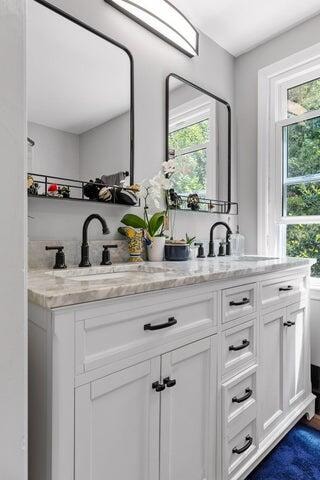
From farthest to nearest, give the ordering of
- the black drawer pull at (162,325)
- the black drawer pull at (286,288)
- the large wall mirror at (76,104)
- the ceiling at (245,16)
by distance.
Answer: the ceiling at (245,16)
the black drawer pull at (286,288)
the large wall mirror at (76,104)
the black drawer pull at (162,325)

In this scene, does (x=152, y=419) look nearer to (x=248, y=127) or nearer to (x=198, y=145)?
(x=198, y=145)

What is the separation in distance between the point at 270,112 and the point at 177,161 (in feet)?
3.12

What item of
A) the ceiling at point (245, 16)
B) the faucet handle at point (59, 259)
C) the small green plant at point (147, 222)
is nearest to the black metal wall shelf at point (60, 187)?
the small green plant at point (147, 222)

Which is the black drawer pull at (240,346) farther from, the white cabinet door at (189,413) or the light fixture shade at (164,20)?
the light fixture shade at (164,20)

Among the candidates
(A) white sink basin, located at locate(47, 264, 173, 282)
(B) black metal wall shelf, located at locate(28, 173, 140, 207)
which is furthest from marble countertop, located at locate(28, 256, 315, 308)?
(B) black metal wall shelf, located at locate(28, 173, 140, 207)

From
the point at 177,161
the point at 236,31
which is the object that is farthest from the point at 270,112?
the point at 177,161

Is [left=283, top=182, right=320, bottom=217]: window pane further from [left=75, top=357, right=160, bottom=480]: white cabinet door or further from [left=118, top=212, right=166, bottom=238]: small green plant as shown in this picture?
[left=75, top=357, right=160, bottom=480]: white cabinet door

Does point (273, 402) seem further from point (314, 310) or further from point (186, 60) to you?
point (186, 60)

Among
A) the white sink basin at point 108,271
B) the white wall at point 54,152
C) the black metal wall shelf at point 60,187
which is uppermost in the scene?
the white wall at point 54,152

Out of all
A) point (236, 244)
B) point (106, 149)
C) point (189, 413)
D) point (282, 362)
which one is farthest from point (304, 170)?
point (189, 413)

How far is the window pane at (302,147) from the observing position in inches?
82.0

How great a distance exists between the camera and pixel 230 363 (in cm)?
126

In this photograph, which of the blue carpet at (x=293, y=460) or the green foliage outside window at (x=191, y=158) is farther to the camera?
the green foliage outside window at (x=191, y=158)

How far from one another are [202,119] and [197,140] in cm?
18
